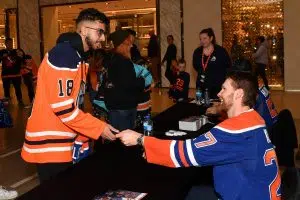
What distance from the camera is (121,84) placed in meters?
4.45

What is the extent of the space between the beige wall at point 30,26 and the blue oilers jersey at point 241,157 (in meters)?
14.3

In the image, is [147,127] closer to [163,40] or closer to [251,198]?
[251,198]

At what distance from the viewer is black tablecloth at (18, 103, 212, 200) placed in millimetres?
2213

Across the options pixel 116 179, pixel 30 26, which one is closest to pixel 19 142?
pixel 116 179

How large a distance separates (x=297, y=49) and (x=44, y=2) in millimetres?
8550

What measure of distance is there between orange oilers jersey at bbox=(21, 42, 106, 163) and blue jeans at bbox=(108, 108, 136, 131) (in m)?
1.85

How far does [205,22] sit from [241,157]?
10862 mm

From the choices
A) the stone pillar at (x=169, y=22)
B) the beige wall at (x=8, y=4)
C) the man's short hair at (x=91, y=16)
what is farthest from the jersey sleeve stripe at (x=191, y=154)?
the beige wall at (x=8, y=4)

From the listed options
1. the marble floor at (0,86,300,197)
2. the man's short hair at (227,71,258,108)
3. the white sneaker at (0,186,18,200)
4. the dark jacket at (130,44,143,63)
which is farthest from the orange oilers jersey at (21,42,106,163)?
the dark jacket at (130,44,143,63)

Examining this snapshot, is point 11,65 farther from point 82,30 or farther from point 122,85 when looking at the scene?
point 82,30

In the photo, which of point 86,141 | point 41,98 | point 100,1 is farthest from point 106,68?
point 100,1

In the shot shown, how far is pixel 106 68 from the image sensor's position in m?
4.55

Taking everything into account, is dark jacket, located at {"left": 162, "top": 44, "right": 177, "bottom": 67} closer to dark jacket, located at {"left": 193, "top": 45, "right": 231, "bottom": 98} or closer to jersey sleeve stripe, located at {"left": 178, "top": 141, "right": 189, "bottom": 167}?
dark jacket, located at {"left": 193, "top": 45, "right": 231, "bottom": 98}

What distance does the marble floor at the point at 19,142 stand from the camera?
4.73 m
